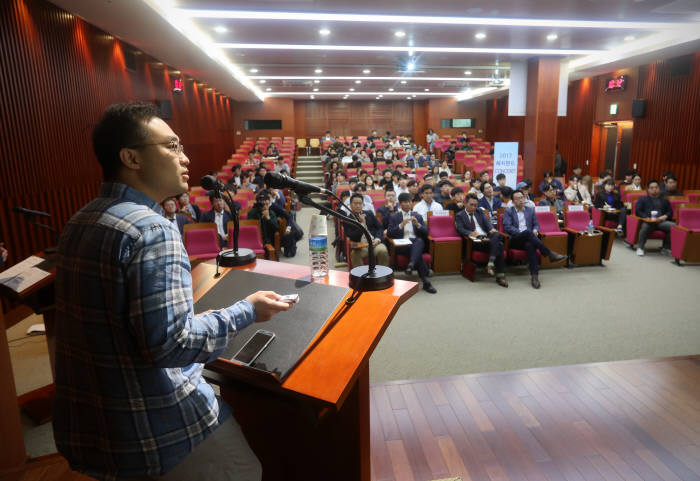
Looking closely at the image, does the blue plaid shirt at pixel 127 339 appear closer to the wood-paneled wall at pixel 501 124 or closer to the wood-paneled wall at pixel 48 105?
the wood-paneled wall at pixel 48 105

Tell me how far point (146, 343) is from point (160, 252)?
0.18m

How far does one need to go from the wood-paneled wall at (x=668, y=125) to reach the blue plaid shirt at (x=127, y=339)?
11550mm

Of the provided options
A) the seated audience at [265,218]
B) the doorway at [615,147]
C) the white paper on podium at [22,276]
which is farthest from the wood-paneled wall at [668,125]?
the white paper on podium at [22,276]

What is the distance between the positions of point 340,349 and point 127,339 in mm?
515

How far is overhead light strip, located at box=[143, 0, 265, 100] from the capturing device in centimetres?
574

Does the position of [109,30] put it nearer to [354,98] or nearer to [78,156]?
[78,156]

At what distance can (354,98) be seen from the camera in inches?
814

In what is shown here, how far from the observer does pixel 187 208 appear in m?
6.15

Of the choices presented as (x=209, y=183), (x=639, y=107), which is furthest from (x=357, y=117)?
(x=209, y=183)

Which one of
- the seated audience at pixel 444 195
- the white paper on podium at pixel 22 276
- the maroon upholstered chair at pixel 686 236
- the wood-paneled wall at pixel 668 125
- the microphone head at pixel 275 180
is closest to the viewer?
the microphone head at pixel 275 180

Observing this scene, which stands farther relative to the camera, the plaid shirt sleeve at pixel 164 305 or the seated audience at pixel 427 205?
the seated audience at pixel 427 205

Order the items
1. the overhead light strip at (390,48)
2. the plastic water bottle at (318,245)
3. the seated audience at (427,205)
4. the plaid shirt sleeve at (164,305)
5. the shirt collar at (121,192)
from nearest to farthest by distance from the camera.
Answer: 1. the plaid shirt sleeve at (164,305)
2. the shirt collar at (121,192)
3. the plastic water bottle at (318,245)
4. the seated audience at (427,205)
5. the overhead light strip at (390,48)

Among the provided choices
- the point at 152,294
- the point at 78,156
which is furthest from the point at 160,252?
the point at 78,156

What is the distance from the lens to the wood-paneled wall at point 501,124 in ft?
59.8
